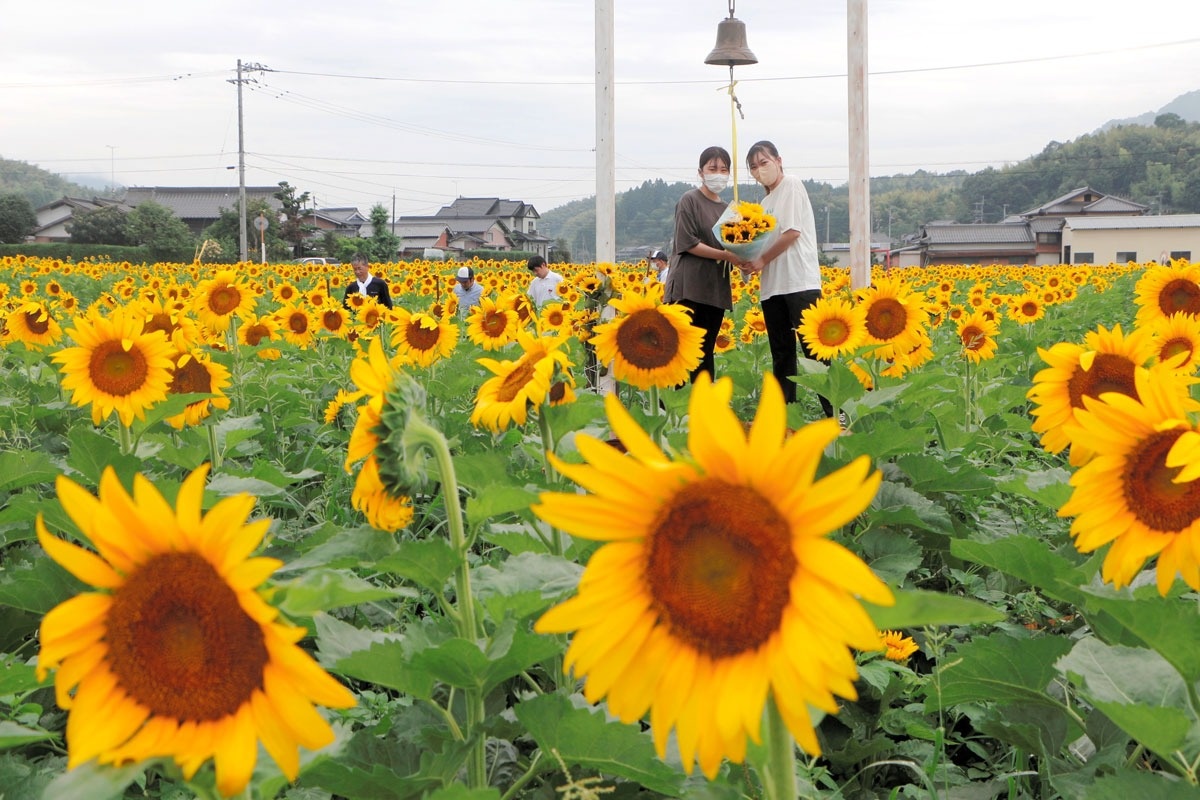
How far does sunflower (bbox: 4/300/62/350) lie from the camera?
630 centimetres

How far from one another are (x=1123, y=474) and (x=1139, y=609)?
0.70 feet

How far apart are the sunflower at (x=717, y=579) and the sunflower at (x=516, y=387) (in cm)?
137

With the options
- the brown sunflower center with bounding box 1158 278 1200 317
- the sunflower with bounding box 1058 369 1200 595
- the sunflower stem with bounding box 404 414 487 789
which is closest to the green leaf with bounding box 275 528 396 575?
the sunflower stem with bounding box 404 414 487 789

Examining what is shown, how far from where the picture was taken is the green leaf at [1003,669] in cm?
204

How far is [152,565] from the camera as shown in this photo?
1.22m

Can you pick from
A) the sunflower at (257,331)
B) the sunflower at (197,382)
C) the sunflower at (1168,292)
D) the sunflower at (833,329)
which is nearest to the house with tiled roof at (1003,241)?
the sunflower at (257,331)

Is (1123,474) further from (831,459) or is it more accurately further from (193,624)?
(831,459)

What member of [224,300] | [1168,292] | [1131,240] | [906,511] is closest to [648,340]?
[906,511]

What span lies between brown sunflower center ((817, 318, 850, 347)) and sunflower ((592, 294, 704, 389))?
4.91ft

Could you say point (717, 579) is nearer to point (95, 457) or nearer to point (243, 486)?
point (243, 486)

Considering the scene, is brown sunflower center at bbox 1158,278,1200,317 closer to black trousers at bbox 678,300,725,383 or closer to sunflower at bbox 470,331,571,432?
sunflower at bbox 470,331,571,432

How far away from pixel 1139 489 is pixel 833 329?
11.8 ft

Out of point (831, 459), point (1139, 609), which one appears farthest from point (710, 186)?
point (1139, 609)

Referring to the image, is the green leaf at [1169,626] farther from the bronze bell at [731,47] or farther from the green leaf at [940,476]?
the bronze bell at [731,47]
